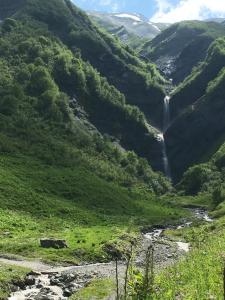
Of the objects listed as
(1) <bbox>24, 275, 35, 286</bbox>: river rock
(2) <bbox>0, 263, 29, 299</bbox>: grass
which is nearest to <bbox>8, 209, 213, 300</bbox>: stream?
(1) <bbox>24, 275, 35, 286</bbox>: river rock

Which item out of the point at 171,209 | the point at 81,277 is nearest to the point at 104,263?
the point at 81,277

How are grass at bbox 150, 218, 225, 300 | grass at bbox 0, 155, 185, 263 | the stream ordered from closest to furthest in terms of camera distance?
grass at bbox 150, 218, 225, 300
the stream
grass at bbox 0, 155, 185, 263

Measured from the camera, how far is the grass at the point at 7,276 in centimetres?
4922

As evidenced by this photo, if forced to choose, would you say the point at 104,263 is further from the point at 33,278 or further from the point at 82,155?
the point at 82,155

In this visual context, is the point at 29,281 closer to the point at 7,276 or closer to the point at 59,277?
the point at 7,276

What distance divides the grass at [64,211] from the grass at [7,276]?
42.8ft

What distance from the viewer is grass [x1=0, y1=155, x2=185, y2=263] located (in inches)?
3157

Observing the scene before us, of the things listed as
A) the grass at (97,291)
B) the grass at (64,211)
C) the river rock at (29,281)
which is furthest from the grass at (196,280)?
the grass at (64,211)

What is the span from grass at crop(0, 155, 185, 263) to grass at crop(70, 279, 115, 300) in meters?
9.76

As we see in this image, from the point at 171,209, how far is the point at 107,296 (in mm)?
124013

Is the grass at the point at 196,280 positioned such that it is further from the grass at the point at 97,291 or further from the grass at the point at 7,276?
the grass at the point at 7,276

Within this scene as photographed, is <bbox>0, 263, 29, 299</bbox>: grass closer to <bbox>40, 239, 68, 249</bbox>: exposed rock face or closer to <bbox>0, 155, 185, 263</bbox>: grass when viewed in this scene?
<bbox>0, 155, 185, 263</bbox>: grass

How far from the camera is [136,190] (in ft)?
636

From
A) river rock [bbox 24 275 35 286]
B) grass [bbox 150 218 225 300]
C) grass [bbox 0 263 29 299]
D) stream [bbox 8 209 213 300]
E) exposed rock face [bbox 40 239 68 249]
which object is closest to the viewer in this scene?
grass [bbox 150 218 225 300]
